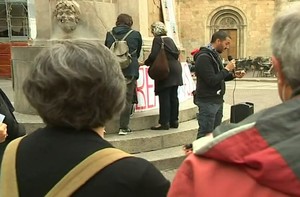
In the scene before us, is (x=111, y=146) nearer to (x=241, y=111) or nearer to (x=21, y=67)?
(x=241, y=111)

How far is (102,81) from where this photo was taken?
163 cm

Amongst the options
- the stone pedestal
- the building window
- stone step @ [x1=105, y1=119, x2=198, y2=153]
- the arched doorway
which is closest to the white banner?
stone step @ [x1=105, y1=119, x2=198, y2=153]

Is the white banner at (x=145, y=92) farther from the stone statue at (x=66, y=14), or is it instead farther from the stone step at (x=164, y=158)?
the stone statue at (x=66, y=14)

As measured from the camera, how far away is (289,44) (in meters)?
1.28

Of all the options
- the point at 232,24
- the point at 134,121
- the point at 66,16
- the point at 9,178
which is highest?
the point at 232,24

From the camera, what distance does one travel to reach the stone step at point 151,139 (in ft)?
19.4

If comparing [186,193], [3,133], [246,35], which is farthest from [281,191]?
[246,35]

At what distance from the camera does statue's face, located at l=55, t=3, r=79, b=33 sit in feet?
22.9

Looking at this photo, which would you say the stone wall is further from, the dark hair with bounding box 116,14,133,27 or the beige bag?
the beige bag

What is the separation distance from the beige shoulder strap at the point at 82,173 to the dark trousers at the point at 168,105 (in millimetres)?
4900

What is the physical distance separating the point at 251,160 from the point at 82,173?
0.62m

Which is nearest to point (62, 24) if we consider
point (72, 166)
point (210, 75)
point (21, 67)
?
point (21, 67)

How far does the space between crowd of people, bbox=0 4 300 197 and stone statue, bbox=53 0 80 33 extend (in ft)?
17.9

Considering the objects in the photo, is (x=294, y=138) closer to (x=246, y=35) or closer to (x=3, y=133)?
(x=3, y=133)
